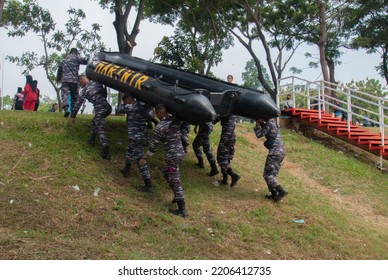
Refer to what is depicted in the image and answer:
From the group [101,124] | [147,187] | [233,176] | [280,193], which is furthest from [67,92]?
[280,193]

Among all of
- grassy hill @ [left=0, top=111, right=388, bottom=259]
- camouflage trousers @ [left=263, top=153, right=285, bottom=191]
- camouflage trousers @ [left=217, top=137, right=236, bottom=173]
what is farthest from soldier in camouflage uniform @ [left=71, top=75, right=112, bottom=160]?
camouflage trousers @ [left=263, top=153, right=285, bottom=191]

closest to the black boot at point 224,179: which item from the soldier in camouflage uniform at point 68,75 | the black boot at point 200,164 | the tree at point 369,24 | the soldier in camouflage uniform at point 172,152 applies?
the black boot at point 200,164

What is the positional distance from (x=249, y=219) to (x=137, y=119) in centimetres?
257

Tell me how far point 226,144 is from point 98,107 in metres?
2.55

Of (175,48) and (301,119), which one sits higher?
(175,48)

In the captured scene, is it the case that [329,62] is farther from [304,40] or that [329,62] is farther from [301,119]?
[301,119]

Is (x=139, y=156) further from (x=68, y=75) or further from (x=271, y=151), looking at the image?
(x=68, y=75)

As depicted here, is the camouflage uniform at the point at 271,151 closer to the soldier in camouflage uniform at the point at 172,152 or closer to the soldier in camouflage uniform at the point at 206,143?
the soldier in camouflage uniform at the point at 206,143

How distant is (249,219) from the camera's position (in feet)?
24.1

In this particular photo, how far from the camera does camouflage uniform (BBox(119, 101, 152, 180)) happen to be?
7.64 meters

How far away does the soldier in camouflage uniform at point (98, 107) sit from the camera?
334 inches

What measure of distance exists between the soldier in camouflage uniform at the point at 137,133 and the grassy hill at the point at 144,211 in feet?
0.92

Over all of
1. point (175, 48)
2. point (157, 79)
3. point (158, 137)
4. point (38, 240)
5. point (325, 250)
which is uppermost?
point (175, 48)

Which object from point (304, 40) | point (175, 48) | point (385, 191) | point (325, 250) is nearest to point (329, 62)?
point (304, 40)
